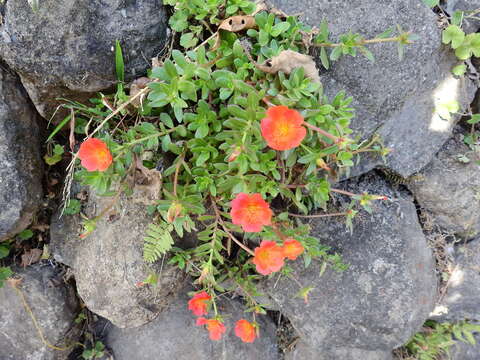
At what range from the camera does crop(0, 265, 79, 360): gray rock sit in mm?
3213

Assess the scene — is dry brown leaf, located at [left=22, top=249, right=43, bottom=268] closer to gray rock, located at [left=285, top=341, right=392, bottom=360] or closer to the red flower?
the red flower

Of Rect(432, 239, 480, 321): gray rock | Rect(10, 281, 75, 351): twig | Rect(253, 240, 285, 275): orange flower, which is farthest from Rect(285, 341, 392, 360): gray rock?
Rect(10, 281, 75, 351): twig

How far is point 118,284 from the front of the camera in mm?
2871

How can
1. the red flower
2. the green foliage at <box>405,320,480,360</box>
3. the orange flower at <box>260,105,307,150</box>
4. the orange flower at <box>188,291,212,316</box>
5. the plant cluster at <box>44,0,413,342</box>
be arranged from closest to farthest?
the orange flower at <box>260,105,307,150</box> < the red flower < the plant cluster at <box>44,0,413,342</box> < the orange flower at <box>188,291,212,316</box> < the green foliage at <box>405,320,480,360</box>

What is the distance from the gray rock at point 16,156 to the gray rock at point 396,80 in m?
1.83

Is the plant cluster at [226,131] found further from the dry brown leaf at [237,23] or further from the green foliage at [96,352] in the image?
the green foliage at [96,352]

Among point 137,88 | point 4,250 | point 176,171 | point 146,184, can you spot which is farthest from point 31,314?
point 137,88

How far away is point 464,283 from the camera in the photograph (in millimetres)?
3434

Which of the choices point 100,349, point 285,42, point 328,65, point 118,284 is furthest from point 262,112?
point 100,349

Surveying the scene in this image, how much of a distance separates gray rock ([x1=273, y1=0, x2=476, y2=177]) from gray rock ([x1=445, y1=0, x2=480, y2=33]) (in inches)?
8.4

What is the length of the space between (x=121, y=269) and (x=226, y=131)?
1.31 meters

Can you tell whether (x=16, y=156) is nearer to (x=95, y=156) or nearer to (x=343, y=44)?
(x=95, y=156)

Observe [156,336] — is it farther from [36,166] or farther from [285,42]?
[285,42]

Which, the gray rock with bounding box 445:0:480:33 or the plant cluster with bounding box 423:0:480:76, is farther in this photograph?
the gray rock with bounding box 445:0:480:33
